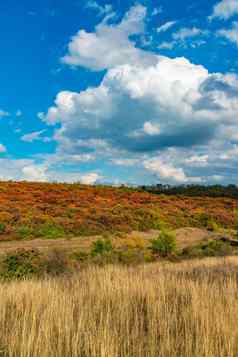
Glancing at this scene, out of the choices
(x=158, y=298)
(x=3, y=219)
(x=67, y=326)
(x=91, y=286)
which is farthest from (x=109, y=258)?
(x=3, y=219)

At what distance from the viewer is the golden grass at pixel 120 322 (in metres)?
4.66

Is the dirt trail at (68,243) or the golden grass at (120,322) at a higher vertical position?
the golden grass at (120,322)

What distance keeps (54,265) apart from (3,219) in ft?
59.2

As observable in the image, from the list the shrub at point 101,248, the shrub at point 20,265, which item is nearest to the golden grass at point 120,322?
the shrub at point 20,265

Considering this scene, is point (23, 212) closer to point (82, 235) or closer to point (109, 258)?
point (82, 235)

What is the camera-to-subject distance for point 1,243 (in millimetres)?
24234

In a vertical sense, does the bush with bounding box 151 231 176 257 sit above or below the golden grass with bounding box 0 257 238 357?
below

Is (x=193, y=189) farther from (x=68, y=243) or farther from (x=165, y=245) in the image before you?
(x=165, y=245)

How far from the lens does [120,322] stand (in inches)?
235

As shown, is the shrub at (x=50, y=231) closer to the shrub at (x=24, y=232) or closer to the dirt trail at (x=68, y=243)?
the shrub at (x=24, y=232)

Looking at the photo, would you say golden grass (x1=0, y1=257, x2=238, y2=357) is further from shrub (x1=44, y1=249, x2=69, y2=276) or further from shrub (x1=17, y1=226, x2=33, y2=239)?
shrub (x1=17, y1=226, x2=33, y2=239)

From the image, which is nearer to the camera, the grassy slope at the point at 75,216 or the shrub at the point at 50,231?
the shrub at the point at 50,231

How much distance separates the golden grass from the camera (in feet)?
15.3

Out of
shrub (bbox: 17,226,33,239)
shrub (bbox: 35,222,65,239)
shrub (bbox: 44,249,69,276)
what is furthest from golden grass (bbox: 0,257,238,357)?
shrub (bbox: 35,222,65,239)
